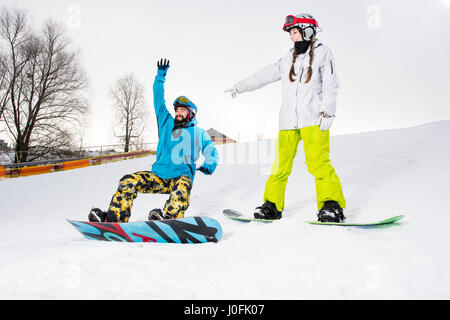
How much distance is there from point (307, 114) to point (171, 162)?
1.39m

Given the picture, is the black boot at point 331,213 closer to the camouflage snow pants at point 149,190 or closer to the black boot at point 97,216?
the camouflage snow pants at point 149,190

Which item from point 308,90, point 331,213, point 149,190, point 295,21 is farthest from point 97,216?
point 295,21

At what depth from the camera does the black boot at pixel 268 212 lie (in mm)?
3067

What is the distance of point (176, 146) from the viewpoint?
3.18m

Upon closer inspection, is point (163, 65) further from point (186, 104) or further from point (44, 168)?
point (44, 168)

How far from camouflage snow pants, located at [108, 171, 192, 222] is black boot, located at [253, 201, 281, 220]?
0.75 meters

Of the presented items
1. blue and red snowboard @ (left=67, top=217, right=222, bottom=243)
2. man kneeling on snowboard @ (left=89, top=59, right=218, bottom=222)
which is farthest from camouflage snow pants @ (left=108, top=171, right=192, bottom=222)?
blue and red snowboard @ (left=67, top=217, right=222, bottom=243)

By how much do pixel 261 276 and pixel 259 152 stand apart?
8.26 m

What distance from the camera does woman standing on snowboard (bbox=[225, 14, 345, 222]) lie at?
109 inches

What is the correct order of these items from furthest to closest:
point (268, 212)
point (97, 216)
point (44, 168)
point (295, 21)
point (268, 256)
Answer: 1. point (44, 168)
2. point (268, 212)
3. point (295, 21)
4. point (97, 216)
5. point (268, 256)

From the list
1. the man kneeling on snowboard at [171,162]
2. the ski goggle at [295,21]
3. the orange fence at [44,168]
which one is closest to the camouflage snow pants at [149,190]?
the man kneeling on snowboard at [171,162]

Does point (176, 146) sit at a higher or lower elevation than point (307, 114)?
lower

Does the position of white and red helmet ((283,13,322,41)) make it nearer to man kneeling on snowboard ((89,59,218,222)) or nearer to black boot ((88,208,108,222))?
man kneeling on snowboard ((89,59,218,222))

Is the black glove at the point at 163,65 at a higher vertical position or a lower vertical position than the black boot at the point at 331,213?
higher
